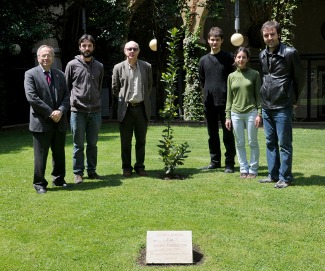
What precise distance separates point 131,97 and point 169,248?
3.51 meters

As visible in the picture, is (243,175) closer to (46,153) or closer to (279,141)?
(279,141)

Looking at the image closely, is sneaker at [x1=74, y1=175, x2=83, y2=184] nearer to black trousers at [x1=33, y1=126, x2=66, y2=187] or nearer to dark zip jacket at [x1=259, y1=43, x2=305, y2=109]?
black trousers at [x1=33, y1=126, x2=66, y2=187]

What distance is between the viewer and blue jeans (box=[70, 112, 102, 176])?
6996 millimetres

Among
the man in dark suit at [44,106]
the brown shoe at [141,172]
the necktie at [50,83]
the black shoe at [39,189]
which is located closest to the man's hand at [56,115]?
the man in dark suit at [44,106]

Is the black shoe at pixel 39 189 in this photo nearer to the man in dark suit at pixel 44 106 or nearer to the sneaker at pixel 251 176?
the man in dark suit at pixel 44 106

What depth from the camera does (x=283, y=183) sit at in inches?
252

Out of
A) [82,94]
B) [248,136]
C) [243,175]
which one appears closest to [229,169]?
[243,175]

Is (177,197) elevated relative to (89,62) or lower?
lower

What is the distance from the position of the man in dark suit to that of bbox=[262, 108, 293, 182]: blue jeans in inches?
108

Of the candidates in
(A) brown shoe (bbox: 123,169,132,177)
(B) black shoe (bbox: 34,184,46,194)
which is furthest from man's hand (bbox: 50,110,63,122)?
(A) brown shoe (bbox: 123,169,132,177)

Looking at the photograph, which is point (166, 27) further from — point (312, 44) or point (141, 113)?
point (141, 113)

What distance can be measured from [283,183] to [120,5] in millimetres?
12538

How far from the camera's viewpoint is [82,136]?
7.03 meters

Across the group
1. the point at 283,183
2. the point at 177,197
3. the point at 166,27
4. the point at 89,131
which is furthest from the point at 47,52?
the point at 166,27
